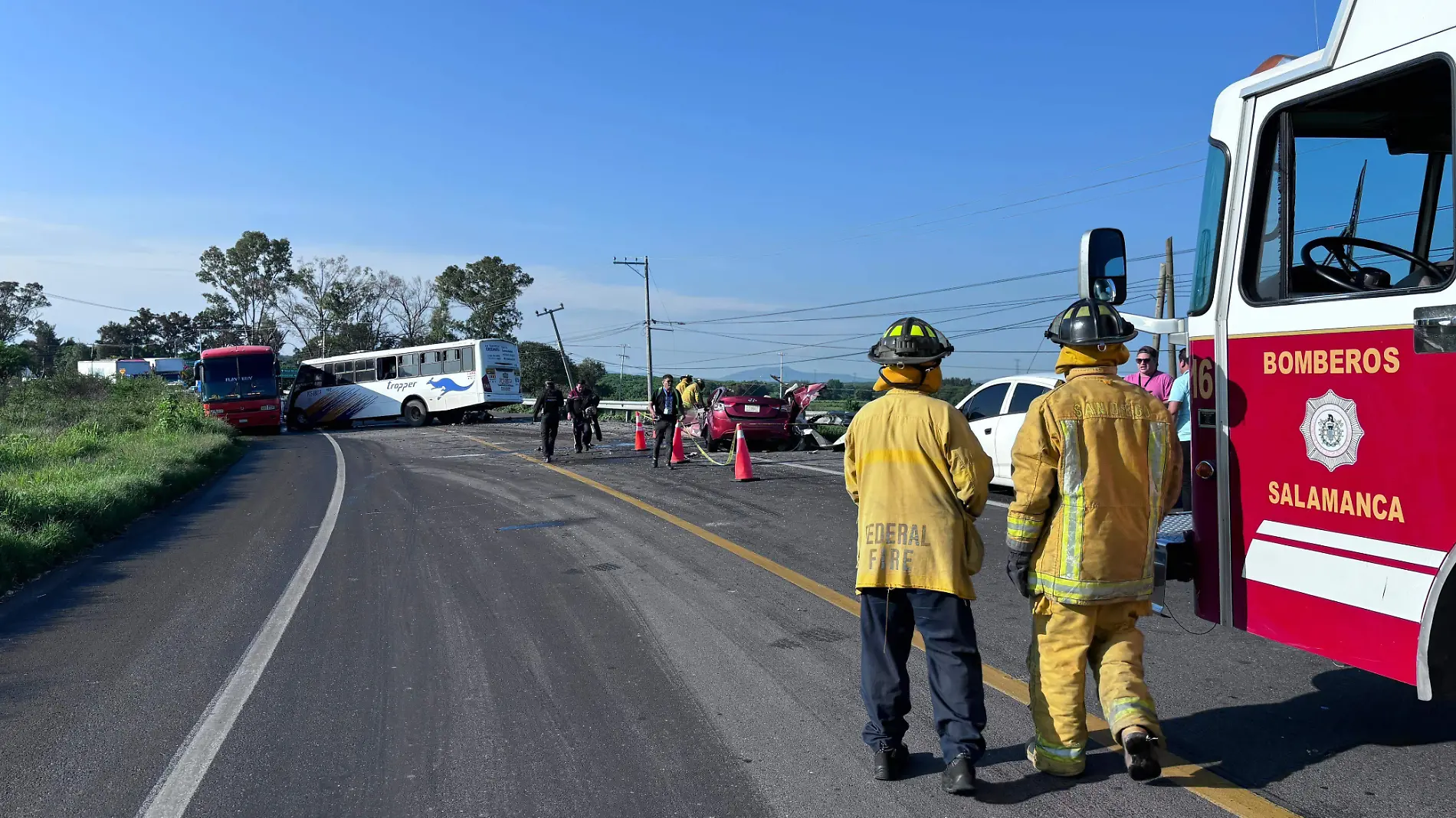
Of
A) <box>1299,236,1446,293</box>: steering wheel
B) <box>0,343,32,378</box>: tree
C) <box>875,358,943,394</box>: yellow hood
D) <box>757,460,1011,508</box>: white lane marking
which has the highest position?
<box>0,343,32,378</box>: tree

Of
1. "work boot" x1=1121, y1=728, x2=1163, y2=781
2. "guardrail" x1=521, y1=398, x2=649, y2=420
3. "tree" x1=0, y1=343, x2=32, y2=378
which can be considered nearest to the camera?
"work boot" x1=1121, y1=728, x2=1163, y2=781

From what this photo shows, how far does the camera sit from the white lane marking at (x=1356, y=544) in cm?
337

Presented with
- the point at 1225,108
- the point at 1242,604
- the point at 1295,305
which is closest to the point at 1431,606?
the point at 1242,604

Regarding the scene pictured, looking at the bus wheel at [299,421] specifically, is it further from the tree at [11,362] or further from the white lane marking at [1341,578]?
the white lane marking at [1341,578]

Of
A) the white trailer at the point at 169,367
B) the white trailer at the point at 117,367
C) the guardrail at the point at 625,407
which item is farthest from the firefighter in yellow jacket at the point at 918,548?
the white trailer at the point at 169,367

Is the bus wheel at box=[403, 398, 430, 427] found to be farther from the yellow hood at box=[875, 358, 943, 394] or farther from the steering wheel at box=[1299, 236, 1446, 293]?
the steering wheel at box=[1299, 236, 1446, 293]

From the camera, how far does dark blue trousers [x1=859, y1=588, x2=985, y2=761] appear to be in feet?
12.6

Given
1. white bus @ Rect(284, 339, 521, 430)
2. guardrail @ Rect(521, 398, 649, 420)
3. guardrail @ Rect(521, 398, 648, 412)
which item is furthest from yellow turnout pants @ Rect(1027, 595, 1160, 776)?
white bus @ Rect(284, 339, 521, 430)

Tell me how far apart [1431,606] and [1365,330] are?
949mm

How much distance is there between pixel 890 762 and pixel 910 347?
1.65m

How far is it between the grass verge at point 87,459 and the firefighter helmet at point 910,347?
836 cm

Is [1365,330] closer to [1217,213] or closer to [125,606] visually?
[1217,213]

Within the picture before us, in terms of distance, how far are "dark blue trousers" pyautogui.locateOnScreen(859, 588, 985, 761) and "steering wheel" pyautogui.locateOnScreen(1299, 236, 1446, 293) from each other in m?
1.92

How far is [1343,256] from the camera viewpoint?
4012mm
